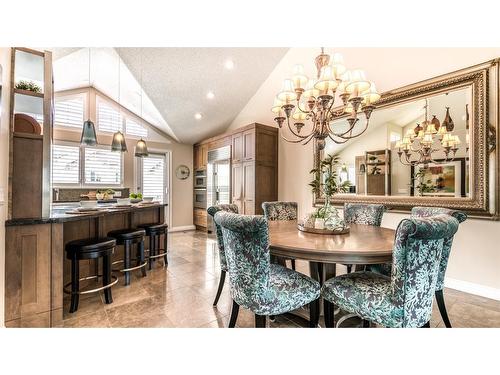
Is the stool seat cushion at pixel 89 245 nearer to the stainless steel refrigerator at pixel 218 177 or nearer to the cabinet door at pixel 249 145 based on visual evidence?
the cabinet door at pixel 249 145

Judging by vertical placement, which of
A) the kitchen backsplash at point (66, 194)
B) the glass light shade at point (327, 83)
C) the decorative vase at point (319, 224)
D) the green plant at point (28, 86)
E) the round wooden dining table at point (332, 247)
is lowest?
the round wooden dining table at point (332, 247)

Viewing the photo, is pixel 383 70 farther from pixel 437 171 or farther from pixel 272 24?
pixel 272 24

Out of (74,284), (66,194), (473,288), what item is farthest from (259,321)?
(66,194)

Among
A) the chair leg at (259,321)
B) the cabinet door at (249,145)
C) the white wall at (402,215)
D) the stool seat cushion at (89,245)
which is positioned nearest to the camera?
the chair leg at (259,321)

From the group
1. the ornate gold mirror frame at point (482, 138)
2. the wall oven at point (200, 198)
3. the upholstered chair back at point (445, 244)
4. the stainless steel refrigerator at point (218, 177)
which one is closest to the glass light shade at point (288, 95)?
the upholstered chair back at point (445, 244)

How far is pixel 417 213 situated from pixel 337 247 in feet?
4.01

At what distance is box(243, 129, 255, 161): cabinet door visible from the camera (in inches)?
180

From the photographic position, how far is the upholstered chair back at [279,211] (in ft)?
9.86

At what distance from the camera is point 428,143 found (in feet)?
9.48

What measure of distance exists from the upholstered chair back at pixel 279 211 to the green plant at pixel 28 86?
250 centimetres

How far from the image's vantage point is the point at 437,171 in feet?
9.14

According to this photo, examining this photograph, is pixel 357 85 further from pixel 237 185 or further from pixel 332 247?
pixel 237 185

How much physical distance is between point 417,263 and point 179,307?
2001 millimetres
